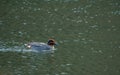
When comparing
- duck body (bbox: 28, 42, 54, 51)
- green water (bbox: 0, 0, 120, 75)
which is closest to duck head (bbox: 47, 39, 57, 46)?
duck body (bbox: 28, 42, 54, 51)

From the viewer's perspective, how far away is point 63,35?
38844mm

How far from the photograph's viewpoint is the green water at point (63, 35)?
1214 inches

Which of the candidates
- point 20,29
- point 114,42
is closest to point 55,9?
point 20,29

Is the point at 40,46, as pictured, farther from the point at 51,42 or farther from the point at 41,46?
the point at 51,42

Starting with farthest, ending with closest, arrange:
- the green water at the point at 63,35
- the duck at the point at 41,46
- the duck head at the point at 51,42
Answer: the duck head at the point at 51,42, the duck at the point at 41,46, the green water at the point at 63,35

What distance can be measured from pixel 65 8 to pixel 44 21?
6.32 m

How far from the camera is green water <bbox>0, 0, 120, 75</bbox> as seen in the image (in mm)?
30844

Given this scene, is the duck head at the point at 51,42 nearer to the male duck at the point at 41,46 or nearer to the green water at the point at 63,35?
the male duck at the point at 41,46

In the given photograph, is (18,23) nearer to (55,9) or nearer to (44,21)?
(44,21)

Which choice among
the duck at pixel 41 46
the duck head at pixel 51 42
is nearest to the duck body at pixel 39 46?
the duck at pixel 41 46

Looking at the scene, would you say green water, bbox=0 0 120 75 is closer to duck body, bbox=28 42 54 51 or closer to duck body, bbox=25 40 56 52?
duck body, bbox=25 40 56 52

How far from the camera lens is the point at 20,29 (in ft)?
132

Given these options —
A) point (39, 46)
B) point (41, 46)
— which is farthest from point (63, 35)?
point (39, 46)

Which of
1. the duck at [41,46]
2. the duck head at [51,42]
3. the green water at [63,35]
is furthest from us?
the duck head at [51,42]
